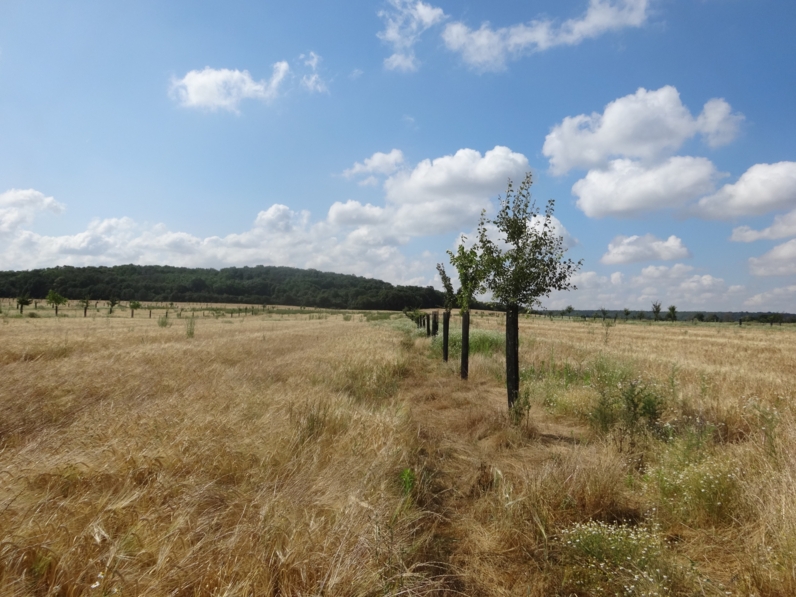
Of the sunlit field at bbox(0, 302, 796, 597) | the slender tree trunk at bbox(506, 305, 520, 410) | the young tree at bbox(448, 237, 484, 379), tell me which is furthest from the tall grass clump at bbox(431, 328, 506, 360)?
the sunlit field at bbox(0, 302, 796, 597)

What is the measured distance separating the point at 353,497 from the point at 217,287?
459 ft

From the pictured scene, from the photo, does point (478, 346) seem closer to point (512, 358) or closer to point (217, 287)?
point (512, 358)

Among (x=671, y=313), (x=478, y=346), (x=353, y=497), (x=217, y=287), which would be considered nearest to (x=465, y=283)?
(x=478, y=346)

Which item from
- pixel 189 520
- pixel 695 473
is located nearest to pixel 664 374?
pixel 695 473

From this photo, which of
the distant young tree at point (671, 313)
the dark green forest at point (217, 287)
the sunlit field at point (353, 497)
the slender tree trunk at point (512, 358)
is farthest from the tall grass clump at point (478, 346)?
the distant young tree at point (671, 313)

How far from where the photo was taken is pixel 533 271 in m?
8.72

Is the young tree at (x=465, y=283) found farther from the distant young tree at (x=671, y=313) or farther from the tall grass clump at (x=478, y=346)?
the distant young tree at (x=671, y=313)

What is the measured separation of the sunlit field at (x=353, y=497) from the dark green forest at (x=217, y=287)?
8631cm

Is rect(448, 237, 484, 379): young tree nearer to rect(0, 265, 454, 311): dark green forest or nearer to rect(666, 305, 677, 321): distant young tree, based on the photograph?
rect(0, 265, 454, 311): dark green forest

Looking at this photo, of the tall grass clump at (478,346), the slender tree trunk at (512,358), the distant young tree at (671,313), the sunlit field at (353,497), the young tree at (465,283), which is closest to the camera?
the sunlit field at (353,497)

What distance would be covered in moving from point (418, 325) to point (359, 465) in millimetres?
38102

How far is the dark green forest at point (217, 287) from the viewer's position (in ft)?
346

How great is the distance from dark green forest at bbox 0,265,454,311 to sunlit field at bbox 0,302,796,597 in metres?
86.3

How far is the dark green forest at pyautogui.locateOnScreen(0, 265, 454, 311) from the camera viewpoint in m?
106
